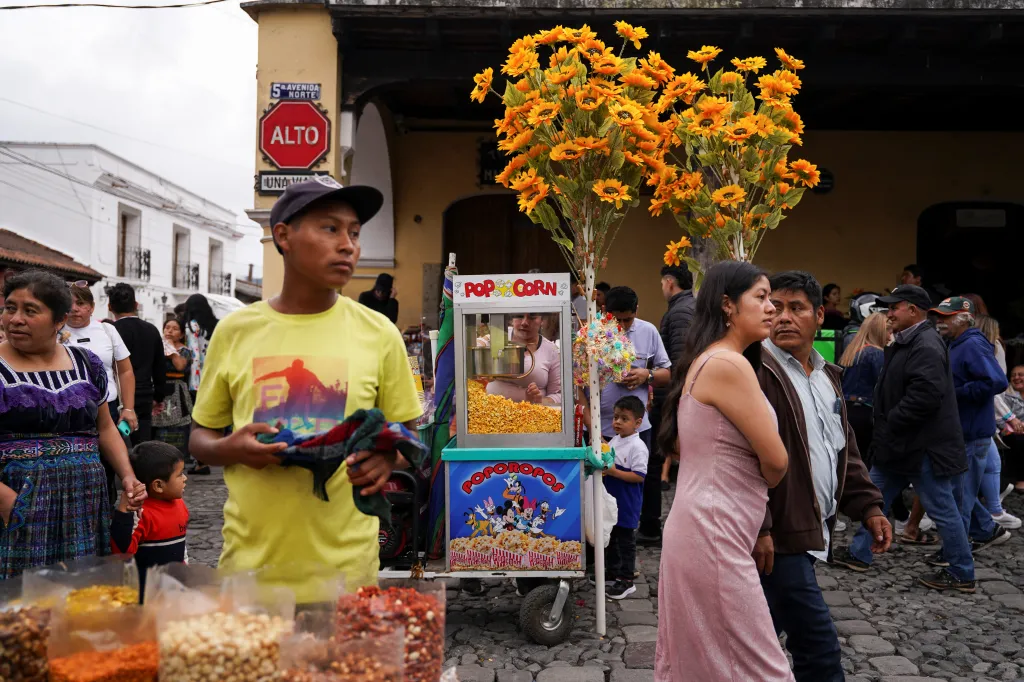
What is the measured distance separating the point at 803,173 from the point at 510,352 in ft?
6.10

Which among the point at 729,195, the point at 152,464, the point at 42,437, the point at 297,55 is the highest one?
the point at 297,55

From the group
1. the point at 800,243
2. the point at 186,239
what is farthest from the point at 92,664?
the point at 186,239

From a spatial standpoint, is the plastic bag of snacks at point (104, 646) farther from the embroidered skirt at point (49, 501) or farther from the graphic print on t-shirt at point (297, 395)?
the embroidered skirt at point (49, 501)

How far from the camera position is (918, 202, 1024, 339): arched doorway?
12.3 meters

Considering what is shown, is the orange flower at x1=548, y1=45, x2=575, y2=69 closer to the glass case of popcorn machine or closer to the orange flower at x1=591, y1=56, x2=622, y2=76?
the orange flower at x1=591, y1=56, x2=622, y2=76

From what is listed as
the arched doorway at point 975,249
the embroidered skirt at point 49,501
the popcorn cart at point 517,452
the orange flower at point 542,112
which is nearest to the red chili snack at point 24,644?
the embroidered skirt at point 49,501

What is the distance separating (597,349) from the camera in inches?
181

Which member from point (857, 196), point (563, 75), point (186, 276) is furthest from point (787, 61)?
point (186, 276)

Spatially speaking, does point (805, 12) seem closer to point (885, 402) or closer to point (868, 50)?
point (868, 50)

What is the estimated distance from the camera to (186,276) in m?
40.3

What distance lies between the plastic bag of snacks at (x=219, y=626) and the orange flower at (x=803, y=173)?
Result: 3645mm

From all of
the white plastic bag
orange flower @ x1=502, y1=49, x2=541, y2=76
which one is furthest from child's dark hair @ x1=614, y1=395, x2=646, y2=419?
orange flower @ x1=502, y1=49, x2=541, y2=76

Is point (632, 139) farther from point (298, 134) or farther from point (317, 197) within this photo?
point (298, 134)

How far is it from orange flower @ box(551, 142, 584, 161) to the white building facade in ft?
92.1
